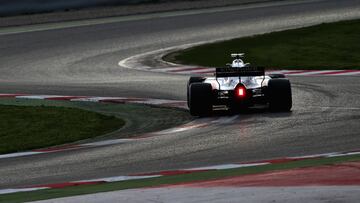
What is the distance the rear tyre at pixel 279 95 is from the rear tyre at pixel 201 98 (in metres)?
0.94

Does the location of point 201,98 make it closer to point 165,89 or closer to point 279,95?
point 279,95

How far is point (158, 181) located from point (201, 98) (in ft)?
21.7

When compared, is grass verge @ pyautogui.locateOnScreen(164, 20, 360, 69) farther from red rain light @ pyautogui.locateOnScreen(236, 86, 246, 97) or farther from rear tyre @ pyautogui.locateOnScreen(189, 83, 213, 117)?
rear tyre @ pyautogui.locateOnScreen(189, 83, 213, 117)

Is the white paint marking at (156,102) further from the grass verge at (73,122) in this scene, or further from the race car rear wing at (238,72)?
the race car rear wing at (238,72)

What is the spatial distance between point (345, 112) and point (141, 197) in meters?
8.45

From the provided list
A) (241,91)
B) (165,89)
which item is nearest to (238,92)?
(241,91)

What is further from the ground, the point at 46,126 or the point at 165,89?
the point at 46,126

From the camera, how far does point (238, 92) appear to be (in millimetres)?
17703

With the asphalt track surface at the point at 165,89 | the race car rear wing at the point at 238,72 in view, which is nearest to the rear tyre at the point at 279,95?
the asphalt track surface at the point at 165,89

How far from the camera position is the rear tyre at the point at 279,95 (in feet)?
58.2

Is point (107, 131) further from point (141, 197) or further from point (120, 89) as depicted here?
point (141, 197)

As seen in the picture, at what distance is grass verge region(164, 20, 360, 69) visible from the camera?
25656mm

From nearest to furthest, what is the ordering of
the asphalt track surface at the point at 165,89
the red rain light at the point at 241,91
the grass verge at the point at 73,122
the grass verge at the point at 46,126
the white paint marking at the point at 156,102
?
the asphalt track surface at the point at 165,89 < the grass verge at the point at 46,126 < the grass verge at the point at 73,122 < the red rain light at the point at 241,91 < the white paint marking at the point at 156,102

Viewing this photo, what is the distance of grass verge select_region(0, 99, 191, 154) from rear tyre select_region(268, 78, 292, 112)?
4.35 ft
